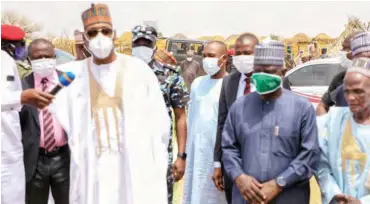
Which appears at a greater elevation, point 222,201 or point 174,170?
point 174,170

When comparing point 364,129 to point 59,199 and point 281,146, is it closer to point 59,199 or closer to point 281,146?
point 281,146

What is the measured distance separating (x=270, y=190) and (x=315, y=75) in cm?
969

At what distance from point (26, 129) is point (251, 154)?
1935 millimetres

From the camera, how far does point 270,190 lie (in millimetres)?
3838

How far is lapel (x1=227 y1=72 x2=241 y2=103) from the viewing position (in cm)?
496

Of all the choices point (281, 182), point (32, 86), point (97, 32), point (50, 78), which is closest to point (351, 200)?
point (281, 182)

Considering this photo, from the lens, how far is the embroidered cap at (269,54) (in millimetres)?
4012

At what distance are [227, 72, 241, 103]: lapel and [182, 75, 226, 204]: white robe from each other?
1.55 ft

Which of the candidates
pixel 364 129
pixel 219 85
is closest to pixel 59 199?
pixel 219 85

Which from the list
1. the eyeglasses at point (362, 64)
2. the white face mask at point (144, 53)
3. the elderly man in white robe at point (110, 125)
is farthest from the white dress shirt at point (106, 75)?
the eyeglasses at point (362, 64)

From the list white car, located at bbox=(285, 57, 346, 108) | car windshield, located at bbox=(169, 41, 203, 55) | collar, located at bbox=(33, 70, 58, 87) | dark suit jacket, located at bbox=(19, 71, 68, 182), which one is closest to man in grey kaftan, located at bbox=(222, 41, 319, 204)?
dark suit jacket, located at bbox=(19, 71, 68, 182)

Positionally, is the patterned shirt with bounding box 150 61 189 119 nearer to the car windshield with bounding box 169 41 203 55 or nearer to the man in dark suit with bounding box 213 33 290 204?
the man in dark suit with bounding box 213 33 290 204

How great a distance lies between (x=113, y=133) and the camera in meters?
4.07

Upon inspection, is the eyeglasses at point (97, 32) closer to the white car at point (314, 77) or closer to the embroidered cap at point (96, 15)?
the embroidered cap at point (96, 15)
